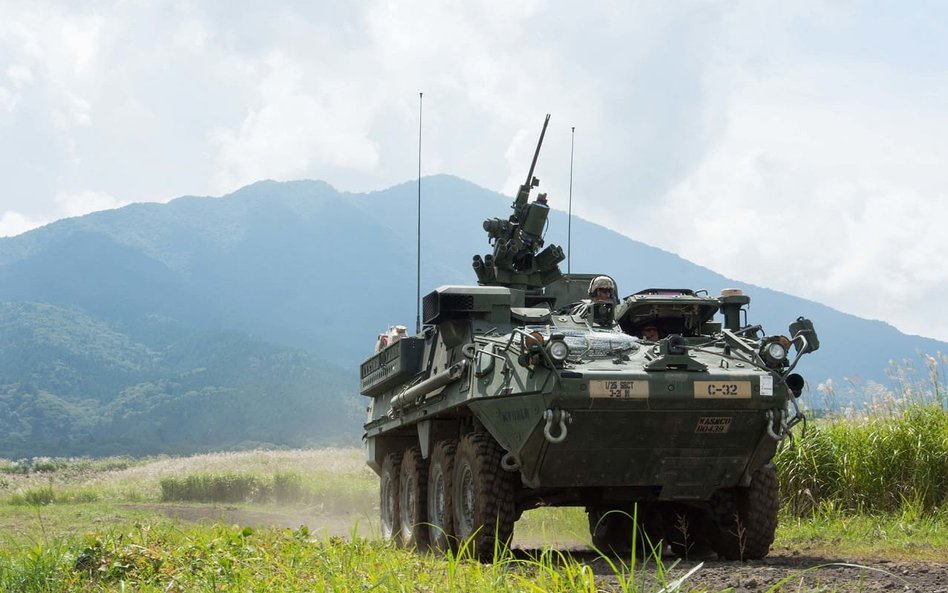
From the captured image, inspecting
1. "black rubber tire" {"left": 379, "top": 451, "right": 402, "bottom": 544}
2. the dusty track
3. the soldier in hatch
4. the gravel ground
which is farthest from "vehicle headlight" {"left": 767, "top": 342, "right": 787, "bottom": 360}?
"black rubber tire" {"left": 379, "top": 451, "right": 402, "bottom": 544}

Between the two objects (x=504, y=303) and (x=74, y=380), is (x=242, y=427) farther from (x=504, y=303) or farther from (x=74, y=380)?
(x=504, y=303)

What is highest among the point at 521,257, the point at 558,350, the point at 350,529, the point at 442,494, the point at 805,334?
the point at 521,257

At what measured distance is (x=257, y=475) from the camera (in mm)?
27688

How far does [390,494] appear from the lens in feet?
48.9

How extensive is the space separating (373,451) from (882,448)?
6171 mm

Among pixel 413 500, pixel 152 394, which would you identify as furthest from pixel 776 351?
pixel 152 394

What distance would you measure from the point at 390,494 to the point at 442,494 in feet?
9.37

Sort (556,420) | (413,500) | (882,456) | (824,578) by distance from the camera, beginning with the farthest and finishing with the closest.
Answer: (882,456), (413,500), (556,420), (824,578)

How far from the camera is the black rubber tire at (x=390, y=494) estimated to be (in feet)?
47.5

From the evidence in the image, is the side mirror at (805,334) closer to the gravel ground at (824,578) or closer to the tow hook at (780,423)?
the tow hook at (780,423)

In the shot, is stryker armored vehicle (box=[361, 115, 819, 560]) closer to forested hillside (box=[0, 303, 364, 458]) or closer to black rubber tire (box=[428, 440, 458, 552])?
black rubber tire (box=[428, 440, 458, 552])

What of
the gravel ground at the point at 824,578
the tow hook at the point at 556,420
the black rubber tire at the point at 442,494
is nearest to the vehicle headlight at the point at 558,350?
the tow hook at the point at 556,420

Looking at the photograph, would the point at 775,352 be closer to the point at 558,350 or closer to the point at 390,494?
the point at 558,350

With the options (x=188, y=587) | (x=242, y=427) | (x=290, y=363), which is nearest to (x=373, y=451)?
(x=188, y=587)
